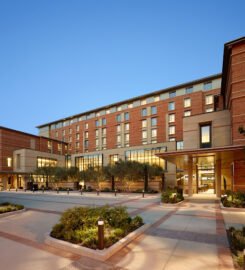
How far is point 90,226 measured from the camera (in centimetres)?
866

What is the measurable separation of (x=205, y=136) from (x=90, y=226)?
81.0ft

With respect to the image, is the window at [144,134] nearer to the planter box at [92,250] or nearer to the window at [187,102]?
the window at [187,102]

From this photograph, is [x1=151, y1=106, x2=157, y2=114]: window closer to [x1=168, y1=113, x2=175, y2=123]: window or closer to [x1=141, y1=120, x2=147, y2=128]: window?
[x1=141, y1=120, x2=147, y2=128]: window

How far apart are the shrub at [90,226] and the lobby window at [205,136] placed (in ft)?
71.1

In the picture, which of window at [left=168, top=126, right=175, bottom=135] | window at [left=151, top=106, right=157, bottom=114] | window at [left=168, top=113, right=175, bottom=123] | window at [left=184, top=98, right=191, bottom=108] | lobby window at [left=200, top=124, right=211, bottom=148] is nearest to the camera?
lobby window at [left=200, top=124, right=211, bottom=148]

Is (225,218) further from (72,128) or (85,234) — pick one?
(72,128)

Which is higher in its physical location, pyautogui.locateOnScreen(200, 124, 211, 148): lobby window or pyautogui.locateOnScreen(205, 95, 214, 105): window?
pyautogui.locateOnScreen(205, 95, 214, 105): window

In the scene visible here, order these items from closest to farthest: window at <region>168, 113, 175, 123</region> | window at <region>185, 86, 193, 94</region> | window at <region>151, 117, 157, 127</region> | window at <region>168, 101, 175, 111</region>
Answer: window at <region>185, 86, 193, 94</region>, window at <region>168, 113, 175, 123</region>, window at <region>168, 101, 175, 111</region>, window at <region>151, 117, 157, 127</region>

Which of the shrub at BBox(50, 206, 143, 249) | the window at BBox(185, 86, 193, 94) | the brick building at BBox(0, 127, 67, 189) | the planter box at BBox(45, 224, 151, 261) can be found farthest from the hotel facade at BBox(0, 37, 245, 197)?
the planter box at BBox(45, 224, 151, 261)

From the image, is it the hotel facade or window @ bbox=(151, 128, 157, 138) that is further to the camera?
window @ bbox=(151, 128, 157, 138)

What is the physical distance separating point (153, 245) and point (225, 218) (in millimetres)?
6840

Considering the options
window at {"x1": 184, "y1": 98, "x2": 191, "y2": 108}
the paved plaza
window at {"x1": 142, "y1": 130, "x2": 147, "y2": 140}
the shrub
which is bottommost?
the paved plaza

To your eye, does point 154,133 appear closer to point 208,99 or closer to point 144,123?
point 144,123

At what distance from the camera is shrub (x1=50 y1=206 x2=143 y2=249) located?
25.8ft
